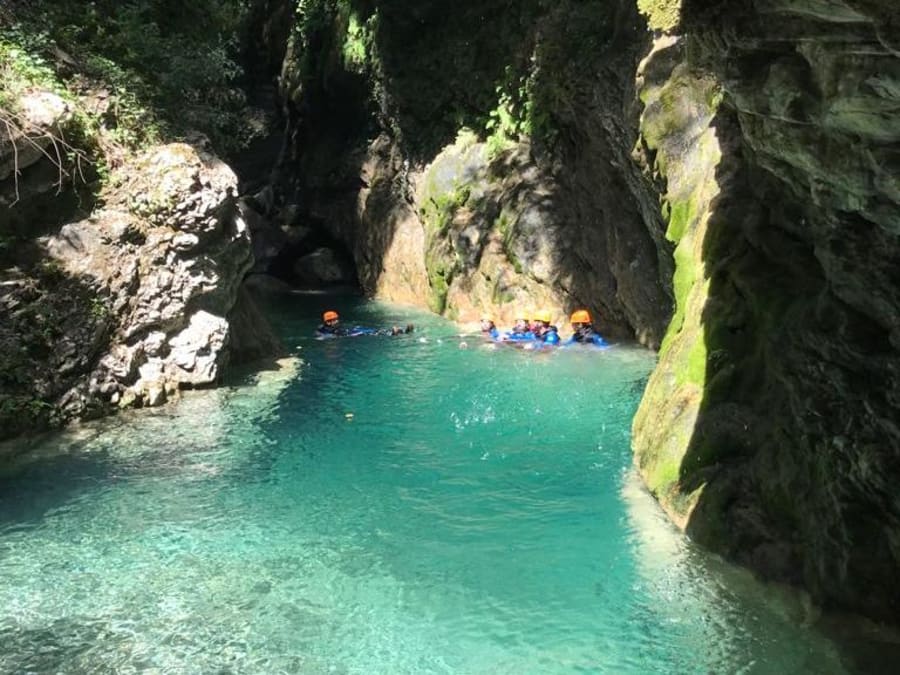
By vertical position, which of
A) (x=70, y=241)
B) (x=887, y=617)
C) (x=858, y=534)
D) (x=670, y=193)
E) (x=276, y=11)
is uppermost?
(x=276, y=11)

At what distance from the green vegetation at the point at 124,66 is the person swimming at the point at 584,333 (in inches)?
396

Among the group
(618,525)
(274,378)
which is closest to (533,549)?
(618,525)

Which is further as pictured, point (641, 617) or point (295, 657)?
point (641, 617)

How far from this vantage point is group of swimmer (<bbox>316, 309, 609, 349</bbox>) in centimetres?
2075

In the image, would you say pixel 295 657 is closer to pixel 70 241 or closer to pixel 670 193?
pixel 670 193

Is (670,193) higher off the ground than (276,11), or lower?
lower

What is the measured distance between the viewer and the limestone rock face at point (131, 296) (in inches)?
530

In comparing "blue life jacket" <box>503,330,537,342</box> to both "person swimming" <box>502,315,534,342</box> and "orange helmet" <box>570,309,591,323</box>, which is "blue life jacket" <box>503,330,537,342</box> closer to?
"person swimming" <box>502,315,534,342</box>

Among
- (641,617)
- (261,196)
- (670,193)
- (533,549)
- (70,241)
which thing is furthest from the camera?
(261,196)

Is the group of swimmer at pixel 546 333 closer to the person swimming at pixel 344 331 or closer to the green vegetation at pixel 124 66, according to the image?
the person swimming at pixel 344 331

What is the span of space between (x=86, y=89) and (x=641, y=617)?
1431 centimetres

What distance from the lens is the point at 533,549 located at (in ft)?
29.7

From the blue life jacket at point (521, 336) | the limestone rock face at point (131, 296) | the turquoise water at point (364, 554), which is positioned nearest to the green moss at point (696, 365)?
the turquoise water at point (364, 554)

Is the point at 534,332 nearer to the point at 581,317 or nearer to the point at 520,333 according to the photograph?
the point at 520,333
